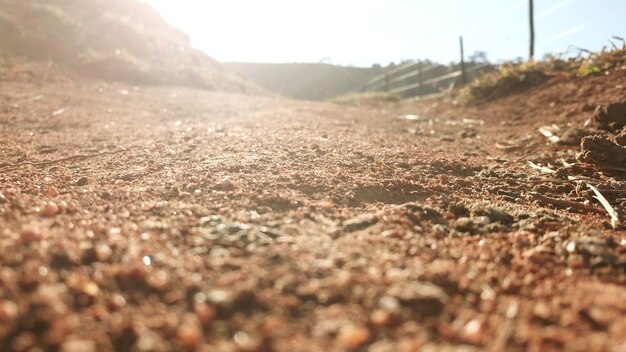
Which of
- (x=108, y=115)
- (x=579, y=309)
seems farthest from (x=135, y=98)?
(x=579, y=309)

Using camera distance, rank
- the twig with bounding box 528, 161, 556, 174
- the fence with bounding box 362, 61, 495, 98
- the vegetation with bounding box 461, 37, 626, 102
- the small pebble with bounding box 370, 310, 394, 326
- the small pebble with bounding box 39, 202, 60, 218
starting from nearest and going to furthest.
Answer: the small pebble with bounding box 370, 310, 394, 326 → the small pebble with bounding box 39, 202, 60, 218 → the twig with bounding box 528, 161, 556, 174 → the vegetation with bounding box 461, 37, 626, 102 → the fence with bounding box 362, 61, 495, 98

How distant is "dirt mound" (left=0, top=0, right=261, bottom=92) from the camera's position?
7.51 metres

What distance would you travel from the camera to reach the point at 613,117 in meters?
2.75

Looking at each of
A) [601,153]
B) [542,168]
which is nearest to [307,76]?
[542,168]

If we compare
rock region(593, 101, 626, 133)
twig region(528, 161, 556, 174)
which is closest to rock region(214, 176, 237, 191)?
twig region(528, 161, 556, 174)

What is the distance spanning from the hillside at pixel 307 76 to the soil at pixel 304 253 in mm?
16954

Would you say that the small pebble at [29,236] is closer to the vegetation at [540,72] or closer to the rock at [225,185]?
the rock at [225,185]

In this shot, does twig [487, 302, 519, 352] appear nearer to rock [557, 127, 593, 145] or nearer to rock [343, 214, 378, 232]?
rock [343, 214, 378, 232]

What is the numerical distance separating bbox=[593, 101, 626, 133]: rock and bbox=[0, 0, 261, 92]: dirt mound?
6758mm

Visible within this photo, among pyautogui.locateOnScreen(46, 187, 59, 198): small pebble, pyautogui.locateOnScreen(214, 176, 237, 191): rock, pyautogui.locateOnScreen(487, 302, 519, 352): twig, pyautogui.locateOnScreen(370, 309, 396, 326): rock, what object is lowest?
pyautogui.locateOnScreen(487, 302, 519, 352): twig

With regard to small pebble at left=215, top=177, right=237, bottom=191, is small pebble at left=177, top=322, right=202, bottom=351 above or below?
below

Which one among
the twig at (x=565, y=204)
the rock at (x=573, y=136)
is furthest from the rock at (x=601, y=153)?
the rock at (x=573, y=136)

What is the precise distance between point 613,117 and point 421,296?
2.65 metres

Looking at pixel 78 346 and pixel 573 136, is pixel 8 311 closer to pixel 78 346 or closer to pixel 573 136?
pixel 78 346
